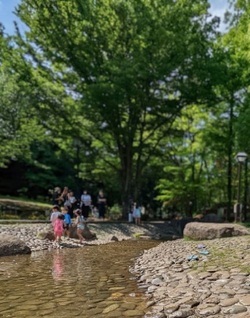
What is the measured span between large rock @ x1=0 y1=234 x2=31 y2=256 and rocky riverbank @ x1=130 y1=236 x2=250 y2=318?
11.9 ft

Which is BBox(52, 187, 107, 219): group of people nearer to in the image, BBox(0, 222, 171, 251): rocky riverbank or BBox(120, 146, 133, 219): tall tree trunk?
BBox(0, 222, 171, 251): rocky riverbank

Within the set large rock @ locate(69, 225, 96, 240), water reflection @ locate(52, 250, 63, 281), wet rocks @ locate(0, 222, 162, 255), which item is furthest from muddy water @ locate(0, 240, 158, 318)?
large rock @ locate(69, 225, 96, 240)

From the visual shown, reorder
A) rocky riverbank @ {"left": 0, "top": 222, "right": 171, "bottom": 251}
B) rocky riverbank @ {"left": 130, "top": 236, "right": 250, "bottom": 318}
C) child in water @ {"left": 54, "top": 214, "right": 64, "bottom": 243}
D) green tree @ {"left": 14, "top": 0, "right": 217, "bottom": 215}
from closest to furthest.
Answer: rocky riverbank @ {"left": 130, "top": 236, "right": 250, "bottom": 318}, rocky riverbank @ {"left": 0, "top": 222, "right": 171, "bottom": 251}, child in water @ {"left": 54, "top": 214, "right": 64, "bottom": 243}, green tree @ {"left": 14, "top": 0, "right": 217, "bottom": 215}

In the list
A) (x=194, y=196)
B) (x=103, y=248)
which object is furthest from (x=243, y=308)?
(x=194, y=196)

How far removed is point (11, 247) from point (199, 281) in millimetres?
6566

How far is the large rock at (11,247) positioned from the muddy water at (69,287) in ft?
1.44

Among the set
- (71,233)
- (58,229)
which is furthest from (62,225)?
(71,233)

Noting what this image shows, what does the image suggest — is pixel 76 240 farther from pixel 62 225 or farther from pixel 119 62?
pixel 119 62

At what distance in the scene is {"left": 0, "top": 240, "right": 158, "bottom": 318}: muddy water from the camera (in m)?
5.88

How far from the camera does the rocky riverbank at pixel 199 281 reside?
17.9ft

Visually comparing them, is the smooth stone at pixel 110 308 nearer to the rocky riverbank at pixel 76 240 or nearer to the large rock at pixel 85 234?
the rocky riverbank at pixel 76 240

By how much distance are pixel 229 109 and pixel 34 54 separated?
481 inches

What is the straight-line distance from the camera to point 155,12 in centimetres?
2186

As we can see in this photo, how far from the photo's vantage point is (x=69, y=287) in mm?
7309
